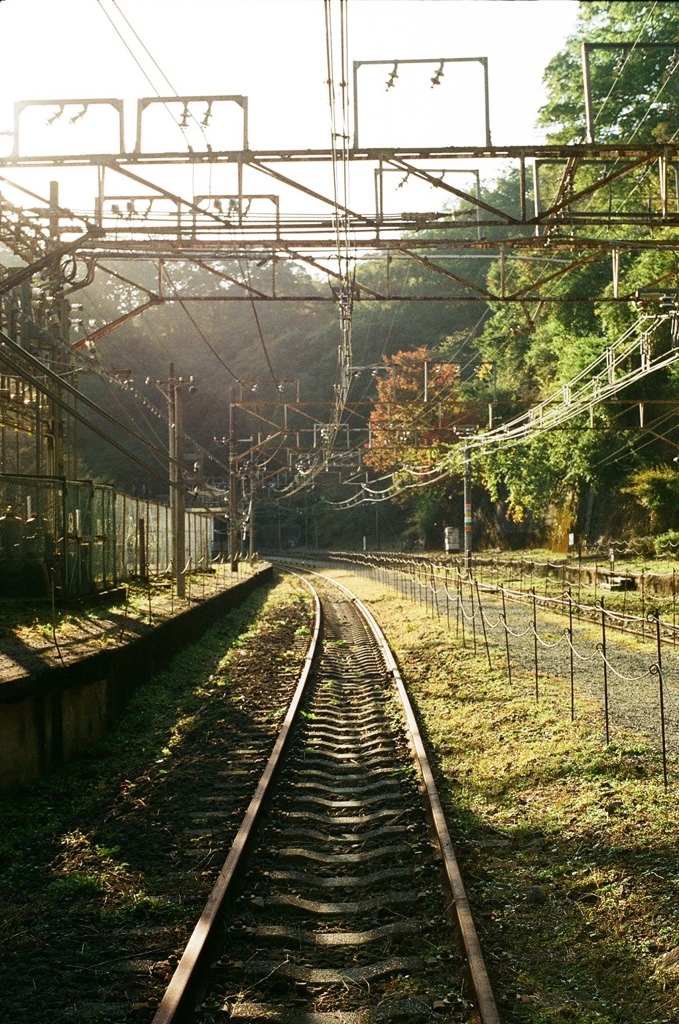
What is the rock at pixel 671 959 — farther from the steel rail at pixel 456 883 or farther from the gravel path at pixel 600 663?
the gravel path at pixel 600 663

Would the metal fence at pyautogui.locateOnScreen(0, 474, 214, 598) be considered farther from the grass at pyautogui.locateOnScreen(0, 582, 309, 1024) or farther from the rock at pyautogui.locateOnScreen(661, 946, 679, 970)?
the rock at pyautogui.locateOnScreen(661, 946, 679, 970)

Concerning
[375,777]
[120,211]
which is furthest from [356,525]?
[375,777]

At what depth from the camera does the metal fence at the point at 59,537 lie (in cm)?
1563

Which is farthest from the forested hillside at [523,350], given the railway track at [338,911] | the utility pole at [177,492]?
the railway track at [338,911]

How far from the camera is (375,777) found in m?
9.59

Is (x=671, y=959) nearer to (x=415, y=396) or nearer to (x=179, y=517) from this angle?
(x=179, y=517)

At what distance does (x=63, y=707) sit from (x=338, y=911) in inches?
188

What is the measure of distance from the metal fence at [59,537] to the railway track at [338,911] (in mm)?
5275

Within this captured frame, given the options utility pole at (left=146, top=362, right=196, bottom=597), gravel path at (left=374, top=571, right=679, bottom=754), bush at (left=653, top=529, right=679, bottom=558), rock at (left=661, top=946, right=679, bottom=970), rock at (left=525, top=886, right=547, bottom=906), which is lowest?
rock at (left=525, top=886, right=547, bottom=906)

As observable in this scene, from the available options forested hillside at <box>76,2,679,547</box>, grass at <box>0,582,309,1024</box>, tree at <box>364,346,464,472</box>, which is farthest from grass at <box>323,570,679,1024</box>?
tree at <box>364,346,464,472</box>

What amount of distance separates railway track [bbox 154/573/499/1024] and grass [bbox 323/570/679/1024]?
0.24 metres

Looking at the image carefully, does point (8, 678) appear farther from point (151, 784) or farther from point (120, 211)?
A: point (120, 211)

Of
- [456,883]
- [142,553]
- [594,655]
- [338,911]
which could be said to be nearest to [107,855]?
[338,911]

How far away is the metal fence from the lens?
15.6 metres
